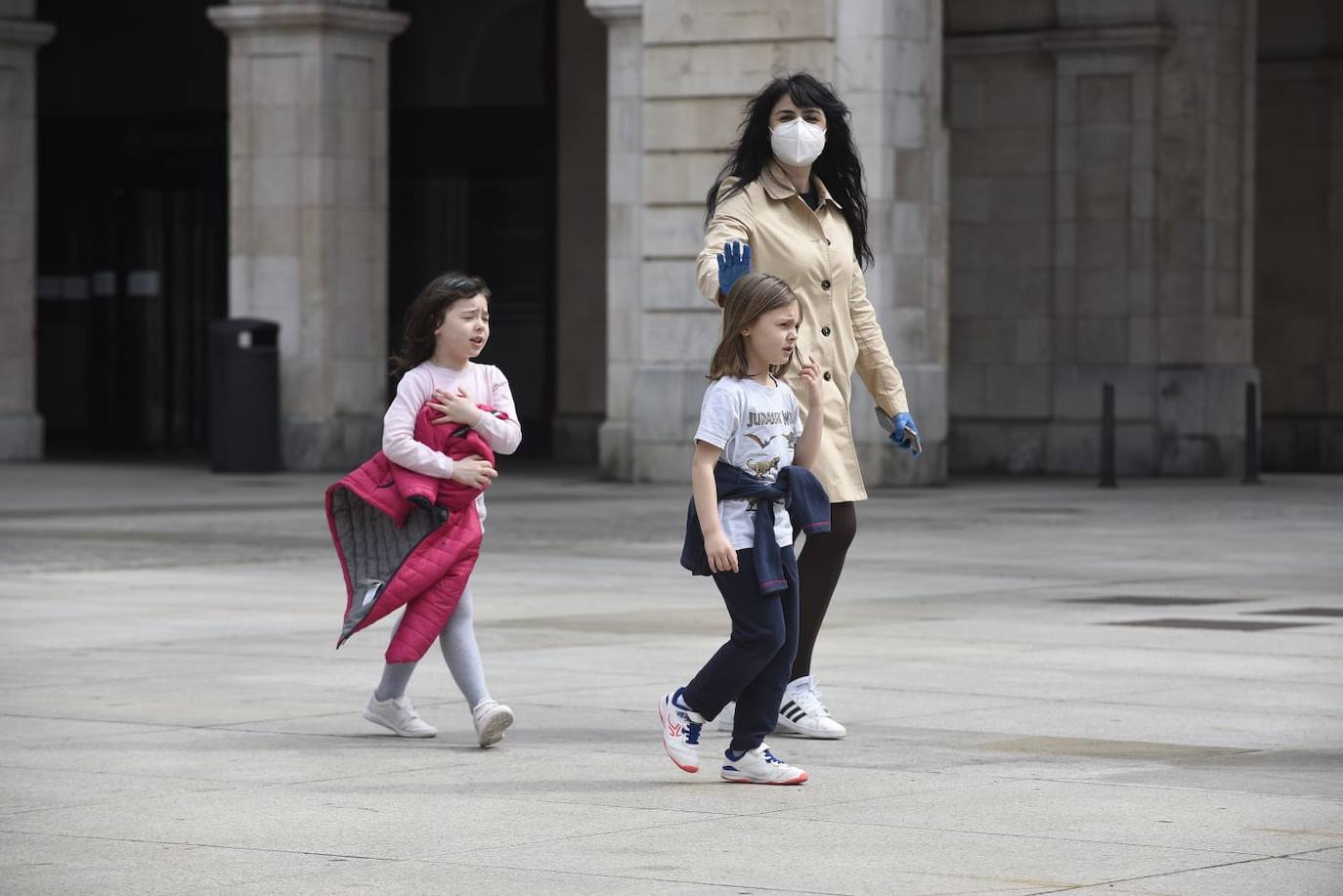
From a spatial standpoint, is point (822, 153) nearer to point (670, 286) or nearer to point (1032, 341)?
point (670, 286)

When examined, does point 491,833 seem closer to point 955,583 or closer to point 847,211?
point 847,211

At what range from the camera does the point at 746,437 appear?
719 centimetres

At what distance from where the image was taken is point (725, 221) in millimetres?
8172

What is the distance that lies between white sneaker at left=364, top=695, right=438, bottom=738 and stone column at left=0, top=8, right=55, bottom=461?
21411mm

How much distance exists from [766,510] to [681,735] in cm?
64

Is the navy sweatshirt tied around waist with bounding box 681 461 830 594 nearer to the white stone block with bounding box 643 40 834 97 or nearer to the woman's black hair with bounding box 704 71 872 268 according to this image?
the woman's black hair with bounding box 704 71 872 268

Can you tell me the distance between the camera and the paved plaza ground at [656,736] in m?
5.75

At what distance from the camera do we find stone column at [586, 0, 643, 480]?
24141mm

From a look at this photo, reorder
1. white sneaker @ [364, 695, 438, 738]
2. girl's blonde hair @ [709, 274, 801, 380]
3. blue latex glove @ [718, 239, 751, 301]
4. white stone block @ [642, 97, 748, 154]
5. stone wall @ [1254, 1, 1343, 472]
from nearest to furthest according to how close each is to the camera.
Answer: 1. girl's blonde hair @ [709, 274, 801, 380]
2. blue latex glove @ [718, 239, 751, 301]
3. white sneaker @ [364, 695, 438, 738]
4. white stone block @ [642, 97, 748, 154]
5. stone wall @ [1254, 1, 1343, 472]

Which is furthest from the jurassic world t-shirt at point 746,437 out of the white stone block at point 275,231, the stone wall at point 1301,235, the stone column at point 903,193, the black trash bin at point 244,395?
the stone wall at point 1301,235

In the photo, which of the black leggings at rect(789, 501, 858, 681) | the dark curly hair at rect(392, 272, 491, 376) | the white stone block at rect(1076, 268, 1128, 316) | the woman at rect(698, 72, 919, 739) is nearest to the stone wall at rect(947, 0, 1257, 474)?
the white stone block at rect(1076, 268, 1128, 316)

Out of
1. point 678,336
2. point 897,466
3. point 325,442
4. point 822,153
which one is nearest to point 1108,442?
point 897,466

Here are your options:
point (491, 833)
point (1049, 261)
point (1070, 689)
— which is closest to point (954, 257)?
point (1049, 261)

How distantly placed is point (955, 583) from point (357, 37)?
47.1 ft
